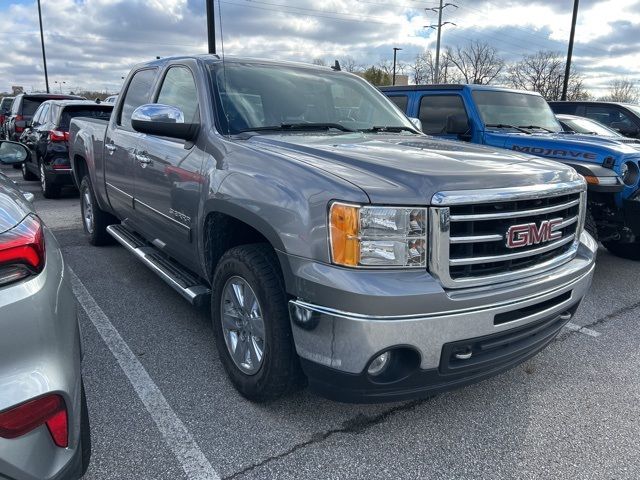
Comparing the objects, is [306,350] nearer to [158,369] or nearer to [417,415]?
[417,415]

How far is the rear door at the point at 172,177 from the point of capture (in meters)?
3.36

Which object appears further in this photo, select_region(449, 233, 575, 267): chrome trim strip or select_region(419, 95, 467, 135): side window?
select_region(419, 95, 467, 135): side window

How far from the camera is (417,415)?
113 inches

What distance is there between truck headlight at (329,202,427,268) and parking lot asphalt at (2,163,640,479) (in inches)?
39.2

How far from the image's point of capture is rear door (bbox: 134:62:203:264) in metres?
3.36

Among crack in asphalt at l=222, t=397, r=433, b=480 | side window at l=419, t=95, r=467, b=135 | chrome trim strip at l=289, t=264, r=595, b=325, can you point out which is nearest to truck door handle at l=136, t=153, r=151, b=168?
chrome trim strip at l=289, t=264, r=595, b=325

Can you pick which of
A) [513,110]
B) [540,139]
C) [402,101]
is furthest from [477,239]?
[402,101]

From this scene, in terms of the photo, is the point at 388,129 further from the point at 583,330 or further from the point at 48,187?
the point at 48,187

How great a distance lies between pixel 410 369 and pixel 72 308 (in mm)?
1412

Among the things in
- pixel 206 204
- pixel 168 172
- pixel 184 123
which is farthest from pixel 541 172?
pixel 168 172

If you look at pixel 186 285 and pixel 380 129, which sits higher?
pixel 380 129

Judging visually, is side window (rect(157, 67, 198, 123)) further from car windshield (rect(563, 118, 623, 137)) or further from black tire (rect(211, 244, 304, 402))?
car windshield (rect(563, 118, 623, 137))

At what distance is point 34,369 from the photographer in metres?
1.58

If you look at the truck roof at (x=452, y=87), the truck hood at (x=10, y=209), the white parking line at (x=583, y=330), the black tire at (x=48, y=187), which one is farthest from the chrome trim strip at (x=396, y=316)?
the black tire at (x=48, y=187)
